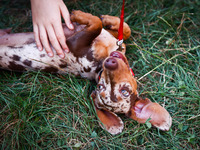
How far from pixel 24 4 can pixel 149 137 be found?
148 inches

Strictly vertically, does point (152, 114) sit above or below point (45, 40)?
below

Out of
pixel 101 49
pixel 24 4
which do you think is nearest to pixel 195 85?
pixel 101 49

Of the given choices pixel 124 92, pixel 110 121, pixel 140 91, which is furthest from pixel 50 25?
pixel 140 91

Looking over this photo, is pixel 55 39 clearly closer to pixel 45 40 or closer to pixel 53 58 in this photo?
pixel 45 40

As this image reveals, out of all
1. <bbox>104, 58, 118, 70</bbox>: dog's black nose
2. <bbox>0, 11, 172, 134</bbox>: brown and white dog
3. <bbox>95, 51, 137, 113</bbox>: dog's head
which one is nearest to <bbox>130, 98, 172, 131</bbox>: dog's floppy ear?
<bbox>0, 11, 172, 134</bbox>: brown and white dog

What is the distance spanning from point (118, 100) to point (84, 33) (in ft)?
3.67

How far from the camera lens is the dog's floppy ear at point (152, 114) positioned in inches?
100

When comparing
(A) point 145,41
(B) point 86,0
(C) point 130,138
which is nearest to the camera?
(C) point 130,138

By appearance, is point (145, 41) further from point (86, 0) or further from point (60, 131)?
point (60, 131)

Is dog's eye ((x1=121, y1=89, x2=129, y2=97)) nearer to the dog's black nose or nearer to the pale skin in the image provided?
the dog's black nose

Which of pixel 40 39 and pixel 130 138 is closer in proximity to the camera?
pixel 130 138

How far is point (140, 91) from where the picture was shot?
3.32 m

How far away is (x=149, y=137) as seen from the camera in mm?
2898

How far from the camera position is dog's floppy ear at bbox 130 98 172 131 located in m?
2.55
